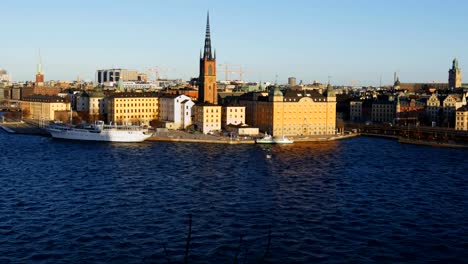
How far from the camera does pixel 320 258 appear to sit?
46.6 ft

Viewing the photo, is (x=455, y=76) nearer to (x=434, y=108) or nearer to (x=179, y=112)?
(x=434, y=108)

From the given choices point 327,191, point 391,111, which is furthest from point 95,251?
point 391,111

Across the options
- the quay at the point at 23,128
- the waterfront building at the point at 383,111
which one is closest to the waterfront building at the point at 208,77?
the quay at the point at 23,128

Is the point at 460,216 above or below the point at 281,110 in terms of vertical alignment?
below

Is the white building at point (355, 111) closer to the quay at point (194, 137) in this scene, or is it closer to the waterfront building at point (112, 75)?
the quay at point (194, 137)

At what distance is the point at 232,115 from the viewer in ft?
160

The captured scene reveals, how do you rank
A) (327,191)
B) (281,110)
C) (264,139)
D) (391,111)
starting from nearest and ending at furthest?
(327,191), (264,139), (281,110), (391,111)

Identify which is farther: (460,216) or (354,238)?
(460,216)

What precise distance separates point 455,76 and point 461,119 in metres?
39.4

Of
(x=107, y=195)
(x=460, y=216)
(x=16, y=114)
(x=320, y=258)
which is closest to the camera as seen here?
(x=320, y=258)

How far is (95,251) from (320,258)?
5.42 m

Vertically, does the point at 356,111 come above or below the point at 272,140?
above

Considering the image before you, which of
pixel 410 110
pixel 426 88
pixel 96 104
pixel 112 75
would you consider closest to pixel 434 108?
pixel 410 110

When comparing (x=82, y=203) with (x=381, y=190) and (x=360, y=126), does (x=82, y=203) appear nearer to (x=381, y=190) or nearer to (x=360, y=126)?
(x=381, y=190)
